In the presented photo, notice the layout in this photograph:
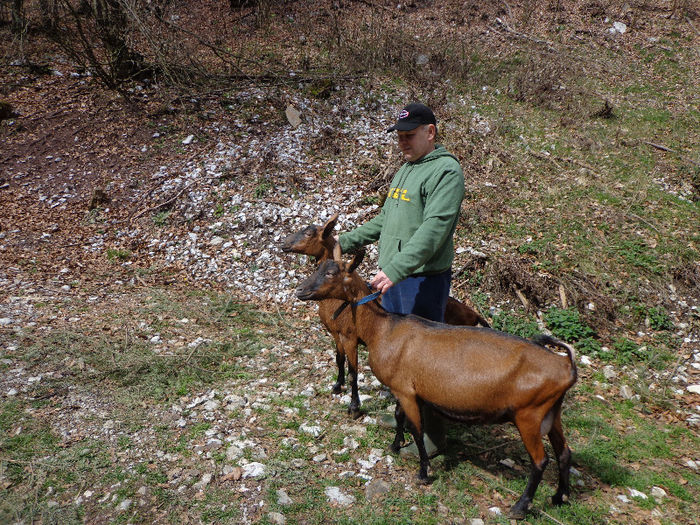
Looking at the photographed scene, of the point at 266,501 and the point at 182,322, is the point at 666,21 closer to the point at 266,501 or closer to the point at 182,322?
the point at 182,322

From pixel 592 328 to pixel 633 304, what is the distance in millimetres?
891

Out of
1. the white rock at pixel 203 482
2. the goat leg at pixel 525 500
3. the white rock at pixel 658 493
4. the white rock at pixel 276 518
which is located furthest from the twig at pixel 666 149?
the white rock at pixel 203 482

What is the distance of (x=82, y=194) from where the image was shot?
31.8ft

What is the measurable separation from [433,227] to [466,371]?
111 centimetres

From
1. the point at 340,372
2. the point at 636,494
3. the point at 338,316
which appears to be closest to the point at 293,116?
the point at 340,372

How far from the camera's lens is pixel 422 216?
151 inches

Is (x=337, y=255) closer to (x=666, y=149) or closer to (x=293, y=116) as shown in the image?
(x=293, y=116)

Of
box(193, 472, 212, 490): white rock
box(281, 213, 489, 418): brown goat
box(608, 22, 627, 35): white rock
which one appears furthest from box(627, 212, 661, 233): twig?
box(608, 22, 627, 35): white rock

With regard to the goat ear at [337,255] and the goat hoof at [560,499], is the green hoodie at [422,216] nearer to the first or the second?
the goat ear at [337,255]

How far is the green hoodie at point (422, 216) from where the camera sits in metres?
3.51

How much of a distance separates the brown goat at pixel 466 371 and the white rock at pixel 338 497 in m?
0.64

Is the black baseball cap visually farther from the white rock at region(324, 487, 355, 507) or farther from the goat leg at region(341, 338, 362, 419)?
the white rock at region(324, 487, 355, 507)

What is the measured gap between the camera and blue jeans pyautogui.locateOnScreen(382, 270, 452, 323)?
3.98 m

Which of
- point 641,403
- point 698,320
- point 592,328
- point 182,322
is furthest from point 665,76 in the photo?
point 182,322
